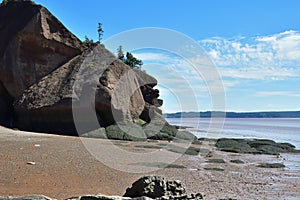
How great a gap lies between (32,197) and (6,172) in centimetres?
440

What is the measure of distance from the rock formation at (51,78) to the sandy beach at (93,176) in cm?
609

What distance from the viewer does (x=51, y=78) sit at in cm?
2423

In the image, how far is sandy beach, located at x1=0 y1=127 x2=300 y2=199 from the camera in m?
9.43

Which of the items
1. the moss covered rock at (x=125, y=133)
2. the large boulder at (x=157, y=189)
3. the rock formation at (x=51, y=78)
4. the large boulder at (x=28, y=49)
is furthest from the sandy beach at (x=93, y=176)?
the large boulder at (x=28, y=49)

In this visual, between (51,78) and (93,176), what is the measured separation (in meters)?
14.8

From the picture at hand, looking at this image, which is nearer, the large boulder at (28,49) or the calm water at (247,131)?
the large boulder at (28,49)

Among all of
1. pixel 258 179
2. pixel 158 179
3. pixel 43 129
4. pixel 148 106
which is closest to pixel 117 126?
pixel 43 129

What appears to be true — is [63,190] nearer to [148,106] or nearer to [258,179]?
[258,179]

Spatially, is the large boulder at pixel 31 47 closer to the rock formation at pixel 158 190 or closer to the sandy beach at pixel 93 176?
the sandy beach at pixel 93 176

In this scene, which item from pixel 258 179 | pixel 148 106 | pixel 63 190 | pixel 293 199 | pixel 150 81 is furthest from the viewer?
pixel 150 81

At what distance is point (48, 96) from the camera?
896 inches

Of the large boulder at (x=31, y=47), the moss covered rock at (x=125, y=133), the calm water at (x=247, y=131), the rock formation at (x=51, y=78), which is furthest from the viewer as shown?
the calm water at (x=247, y=131)

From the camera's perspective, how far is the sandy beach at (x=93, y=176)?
9430 mm

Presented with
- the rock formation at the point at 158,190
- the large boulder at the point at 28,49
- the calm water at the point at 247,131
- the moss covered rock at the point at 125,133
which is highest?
the large boulder at the point at 28,49
